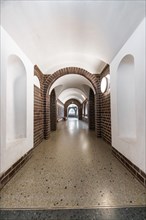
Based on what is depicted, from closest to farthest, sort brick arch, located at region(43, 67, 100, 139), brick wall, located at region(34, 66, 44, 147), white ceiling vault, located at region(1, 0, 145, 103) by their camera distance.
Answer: white ceiling vault, located at region(1, 0, 145, 103), brick wall, located at region(34, 66, 44, 147), brick arch, located at region(43, 67, 100, 139)

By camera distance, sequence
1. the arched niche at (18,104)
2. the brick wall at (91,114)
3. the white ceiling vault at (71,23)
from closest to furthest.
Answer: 1. the white ceiling vault at (71,23)
2. the arched niche at (18,104)
3. the brick wall at (91,114)

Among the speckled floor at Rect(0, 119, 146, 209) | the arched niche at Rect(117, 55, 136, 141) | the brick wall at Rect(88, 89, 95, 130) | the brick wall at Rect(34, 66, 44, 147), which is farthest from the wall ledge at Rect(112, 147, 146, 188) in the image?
the brick wall at Rect(88, 89, 95, 130)

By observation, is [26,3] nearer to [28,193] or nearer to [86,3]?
[86,3]

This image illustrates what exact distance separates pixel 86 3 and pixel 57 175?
2573mm

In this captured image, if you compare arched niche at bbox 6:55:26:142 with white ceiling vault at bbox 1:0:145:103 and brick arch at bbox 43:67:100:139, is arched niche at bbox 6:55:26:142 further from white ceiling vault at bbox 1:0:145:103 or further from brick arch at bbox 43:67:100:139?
brick arch at bbox 43:67:100:139

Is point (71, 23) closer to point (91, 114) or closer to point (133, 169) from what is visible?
point (133, 169)

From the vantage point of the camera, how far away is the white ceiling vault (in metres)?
1.63

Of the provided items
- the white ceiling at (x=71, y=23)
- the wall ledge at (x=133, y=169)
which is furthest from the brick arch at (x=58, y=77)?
the wall ledge at (x=133, y=169)

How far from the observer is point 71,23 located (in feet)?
6.89

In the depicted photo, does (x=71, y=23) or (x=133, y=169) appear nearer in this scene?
(x=133, y=169)

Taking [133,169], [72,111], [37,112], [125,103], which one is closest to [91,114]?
[37,112]

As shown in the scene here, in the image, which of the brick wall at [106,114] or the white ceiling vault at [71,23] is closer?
the white ceiling vault at [71,23]

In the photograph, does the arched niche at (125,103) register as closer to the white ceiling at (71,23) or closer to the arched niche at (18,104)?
the white ceiling at (71,23)

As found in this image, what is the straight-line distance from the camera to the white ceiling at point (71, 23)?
1.64 m
